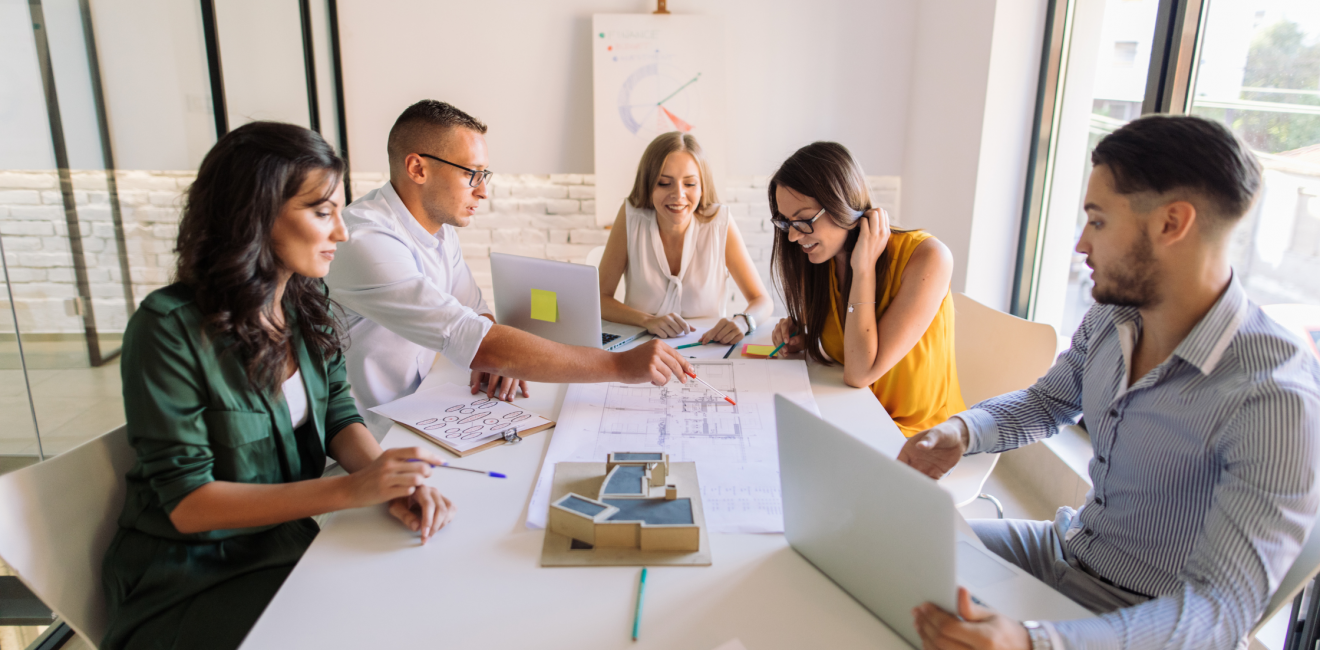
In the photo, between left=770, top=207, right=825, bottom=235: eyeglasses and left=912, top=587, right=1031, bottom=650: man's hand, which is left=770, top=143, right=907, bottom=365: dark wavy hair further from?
left=912, top=587, right=1031, bottom=650: man's hand

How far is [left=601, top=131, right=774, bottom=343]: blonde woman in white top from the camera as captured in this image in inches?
106

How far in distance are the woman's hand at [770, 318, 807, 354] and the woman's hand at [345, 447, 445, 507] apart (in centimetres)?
112

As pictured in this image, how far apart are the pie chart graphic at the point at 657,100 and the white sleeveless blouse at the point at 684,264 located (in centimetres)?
121

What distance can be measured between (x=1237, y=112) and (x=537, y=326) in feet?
7.07

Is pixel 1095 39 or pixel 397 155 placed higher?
pixel 1095 39

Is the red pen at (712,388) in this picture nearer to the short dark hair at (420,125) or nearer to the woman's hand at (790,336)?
the woman's hand at (790,336)

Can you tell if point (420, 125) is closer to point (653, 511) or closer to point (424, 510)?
point (424, 510)

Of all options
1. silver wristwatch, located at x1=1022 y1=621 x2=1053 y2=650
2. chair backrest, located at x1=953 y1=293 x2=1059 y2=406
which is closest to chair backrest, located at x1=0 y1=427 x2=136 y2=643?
silver wristwatch, located at x1=1022 y1=621 x2=1053 y2=650

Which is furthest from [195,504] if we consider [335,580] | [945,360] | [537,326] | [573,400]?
[945,360]

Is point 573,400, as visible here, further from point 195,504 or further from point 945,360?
point 945,360

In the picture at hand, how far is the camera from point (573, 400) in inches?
65.9

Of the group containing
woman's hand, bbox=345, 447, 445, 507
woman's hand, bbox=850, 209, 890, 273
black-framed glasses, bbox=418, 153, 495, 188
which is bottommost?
woman's hand, bbox=345, 447, 445, 507

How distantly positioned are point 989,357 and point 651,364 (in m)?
1.15

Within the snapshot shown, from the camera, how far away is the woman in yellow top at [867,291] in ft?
6.05
